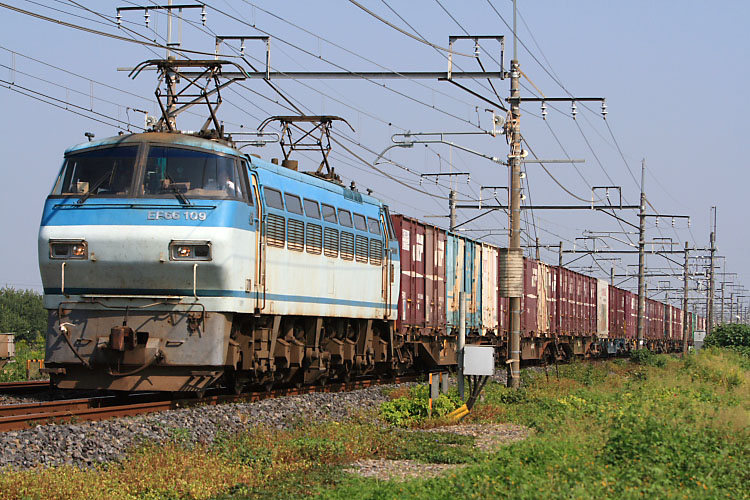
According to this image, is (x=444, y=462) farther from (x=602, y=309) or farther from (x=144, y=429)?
(x=602, y=309)

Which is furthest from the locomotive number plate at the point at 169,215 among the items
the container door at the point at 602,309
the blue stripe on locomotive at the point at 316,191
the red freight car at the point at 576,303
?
the container door at the point at 602,309

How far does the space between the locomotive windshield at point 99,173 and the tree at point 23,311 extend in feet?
203

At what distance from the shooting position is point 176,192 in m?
15.3

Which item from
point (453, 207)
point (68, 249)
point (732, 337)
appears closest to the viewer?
point (68, 249)

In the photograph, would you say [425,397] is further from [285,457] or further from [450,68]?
[450,68]

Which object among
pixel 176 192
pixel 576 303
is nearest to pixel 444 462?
pixel 176 192

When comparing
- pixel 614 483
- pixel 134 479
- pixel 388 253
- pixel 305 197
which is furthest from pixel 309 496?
pixel 388 253

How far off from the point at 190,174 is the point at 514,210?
31.1 feet

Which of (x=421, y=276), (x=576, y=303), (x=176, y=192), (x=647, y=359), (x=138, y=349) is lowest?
(x=647, y=359)

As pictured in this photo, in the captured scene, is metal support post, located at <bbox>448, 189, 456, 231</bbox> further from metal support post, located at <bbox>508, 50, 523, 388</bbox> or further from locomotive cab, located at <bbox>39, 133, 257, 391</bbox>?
locomotive cab, located at <bbox>39, 133, 257, 391</bbox>

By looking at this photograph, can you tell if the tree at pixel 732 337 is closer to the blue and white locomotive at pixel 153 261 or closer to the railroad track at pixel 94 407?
the railroad track at pixel 94 407

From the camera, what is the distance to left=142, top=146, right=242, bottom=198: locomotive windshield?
15365 mm

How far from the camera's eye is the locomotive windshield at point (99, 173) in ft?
50.5

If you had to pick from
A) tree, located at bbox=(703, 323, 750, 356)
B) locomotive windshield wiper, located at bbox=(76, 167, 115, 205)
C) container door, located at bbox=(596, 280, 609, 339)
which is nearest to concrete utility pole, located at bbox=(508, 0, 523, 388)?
locomotive windshield wiper, located at bbox=(76, 167, 115, 205)
